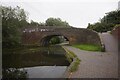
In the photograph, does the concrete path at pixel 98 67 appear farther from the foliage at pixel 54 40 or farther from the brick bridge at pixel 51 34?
the foliage at pixel 54 40

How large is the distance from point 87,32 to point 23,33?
12.4m

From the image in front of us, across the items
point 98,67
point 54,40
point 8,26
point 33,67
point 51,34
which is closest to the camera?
point 98,67

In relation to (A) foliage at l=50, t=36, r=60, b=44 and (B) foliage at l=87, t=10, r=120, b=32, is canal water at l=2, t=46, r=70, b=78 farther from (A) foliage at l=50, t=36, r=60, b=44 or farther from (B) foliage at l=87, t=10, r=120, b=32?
(A) foliage at l=50, t=36, r=60, b=44

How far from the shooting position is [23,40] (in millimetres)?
44406

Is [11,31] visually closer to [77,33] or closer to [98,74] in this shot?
[77,33]

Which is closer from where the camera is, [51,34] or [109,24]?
[51,34]

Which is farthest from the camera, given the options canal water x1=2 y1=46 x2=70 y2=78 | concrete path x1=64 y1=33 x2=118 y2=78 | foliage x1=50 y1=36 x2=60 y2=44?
foliage x1=50 y1=36 x2=60 y2=44

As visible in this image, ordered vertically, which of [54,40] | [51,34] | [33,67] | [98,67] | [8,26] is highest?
[8,26]

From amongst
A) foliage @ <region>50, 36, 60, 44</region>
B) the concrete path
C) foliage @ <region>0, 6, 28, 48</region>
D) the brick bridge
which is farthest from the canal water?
foliage @ <region>50, 36, 60, 44</region>

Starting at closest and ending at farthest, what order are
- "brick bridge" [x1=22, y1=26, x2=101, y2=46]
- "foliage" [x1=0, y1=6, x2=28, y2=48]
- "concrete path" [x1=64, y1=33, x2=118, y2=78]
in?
"concrete path" [x1=64, y1=33, x2=118, y2=78], "foliage" [x1=0, y1=6, x2=28, y2=48], "brick bridge" [x1=22, y1=26, x2=101, y2=46]

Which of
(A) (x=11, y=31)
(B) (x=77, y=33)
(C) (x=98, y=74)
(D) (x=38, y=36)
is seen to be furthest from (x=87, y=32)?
(C) (x=98, y=74)

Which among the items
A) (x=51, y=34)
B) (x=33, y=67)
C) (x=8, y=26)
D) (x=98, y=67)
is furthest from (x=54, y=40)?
(x=98, y=67)

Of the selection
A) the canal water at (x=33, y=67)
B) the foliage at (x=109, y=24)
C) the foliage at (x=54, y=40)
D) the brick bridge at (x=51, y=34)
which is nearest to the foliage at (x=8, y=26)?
the canal water at (x=33, y=67)

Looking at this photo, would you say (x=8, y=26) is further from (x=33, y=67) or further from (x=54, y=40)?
(x=54, y=40)
